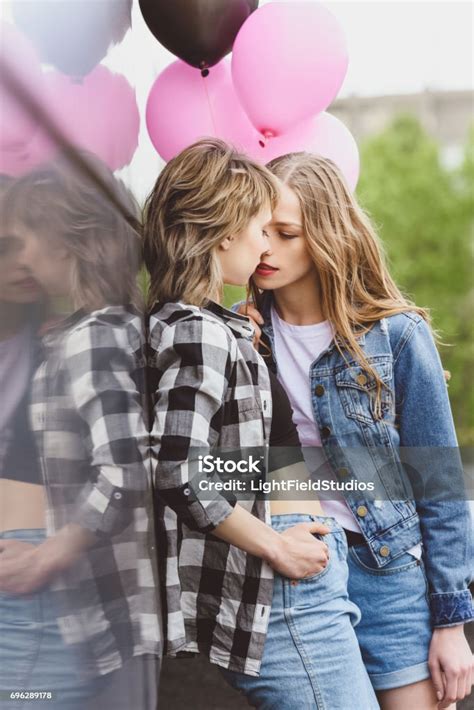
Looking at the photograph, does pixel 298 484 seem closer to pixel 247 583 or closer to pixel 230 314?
pixel 247 583

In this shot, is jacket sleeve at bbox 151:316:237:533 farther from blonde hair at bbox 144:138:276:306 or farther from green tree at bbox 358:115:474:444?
green tree at bbox 358:115:474:444

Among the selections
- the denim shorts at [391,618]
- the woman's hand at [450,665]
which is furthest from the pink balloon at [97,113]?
the woman's hand at [450,665]

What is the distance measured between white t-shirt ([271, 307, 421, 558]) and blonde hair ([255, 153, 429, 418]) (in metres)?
0.04

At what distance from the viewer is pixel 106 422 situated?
87cm

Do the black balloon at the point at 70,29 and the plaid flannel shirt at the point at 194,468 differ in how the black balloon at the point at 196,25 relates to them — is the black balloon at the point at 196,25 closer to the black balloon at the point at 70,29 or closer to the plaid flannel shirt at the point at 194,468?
the black balloon at the point at 70,29

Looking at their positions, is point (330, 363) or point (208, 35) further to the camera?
point (208, 35)

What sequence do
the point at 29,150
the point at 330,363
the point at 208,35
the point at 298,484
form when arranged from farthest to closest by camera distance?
1. the point at 208,35
2. the point at 330,363
3. the point at 298,484
4. the point at 29,150

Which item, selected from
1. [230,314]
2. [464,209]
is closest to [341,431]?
[230,314]

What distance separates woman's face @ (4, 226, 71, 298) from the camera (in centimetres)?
55

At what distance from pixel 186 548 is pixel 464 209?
930cm

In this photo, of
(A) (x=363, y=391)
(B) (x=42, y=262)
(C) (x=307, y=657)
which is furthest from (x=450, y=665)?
(B) (x=42, y=262)

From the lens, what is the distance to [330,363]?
126 cm

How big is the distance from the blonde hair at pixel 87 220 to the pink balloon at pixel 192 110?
0.95 ft

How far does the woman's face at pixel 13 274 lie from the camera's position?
0.52 meters
